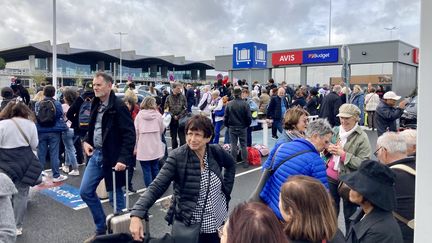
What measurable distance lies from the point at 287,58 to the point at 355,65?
239 inches

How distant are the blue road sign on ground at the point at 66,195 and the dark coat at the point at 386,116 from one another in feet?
20.2

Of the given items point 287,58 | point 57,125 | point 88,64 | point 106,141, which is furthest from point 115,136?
point 88,64

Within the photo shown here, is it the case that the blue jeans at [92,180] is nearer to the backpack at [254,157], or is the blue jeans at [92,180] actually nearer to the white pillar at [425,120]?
the white pillar at [425,120]

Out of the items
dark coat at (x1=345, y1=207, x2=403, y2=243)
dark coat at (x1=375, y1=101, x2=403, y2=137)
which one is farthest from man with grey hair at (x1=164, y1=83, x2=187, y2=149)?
dark coat at (x1=345, y1=207, x2=403, y2=243)

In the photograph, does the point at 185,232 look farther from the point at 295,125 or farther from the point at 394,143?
the point at 394,143

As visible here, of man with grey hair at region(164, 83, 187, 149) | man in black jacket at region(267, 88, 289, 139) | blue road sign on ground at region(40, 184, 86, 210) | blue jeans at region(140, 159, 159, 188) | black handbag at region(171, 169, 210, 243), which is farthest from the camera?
man in black jacket at region(267, 88, 289, 139)

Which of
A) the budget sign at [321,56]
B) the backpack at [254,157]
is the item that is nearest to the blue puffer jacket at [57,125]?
the backpack at [254,157]

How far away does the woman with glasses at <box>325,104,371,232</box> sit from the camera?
144 inches

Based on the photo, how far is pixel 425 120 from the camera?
1344mm

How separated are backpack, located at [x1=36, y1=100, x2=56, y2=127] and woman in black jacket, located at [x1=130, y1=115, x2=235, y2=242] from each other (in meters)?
4.54

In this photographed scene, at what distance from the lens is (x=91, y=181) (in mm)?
4020

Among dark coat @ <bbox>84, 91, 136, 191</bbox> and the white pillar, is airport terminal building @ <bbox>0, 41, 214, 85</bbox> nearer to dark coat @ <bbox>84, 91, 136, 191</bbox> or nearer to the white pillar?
dark coat @ <bbox>84, 91, 136, 191</bbox>

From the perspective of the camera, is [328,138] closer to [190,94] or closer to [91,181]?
[91,181]

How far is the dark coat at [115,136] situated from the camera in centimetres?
395
